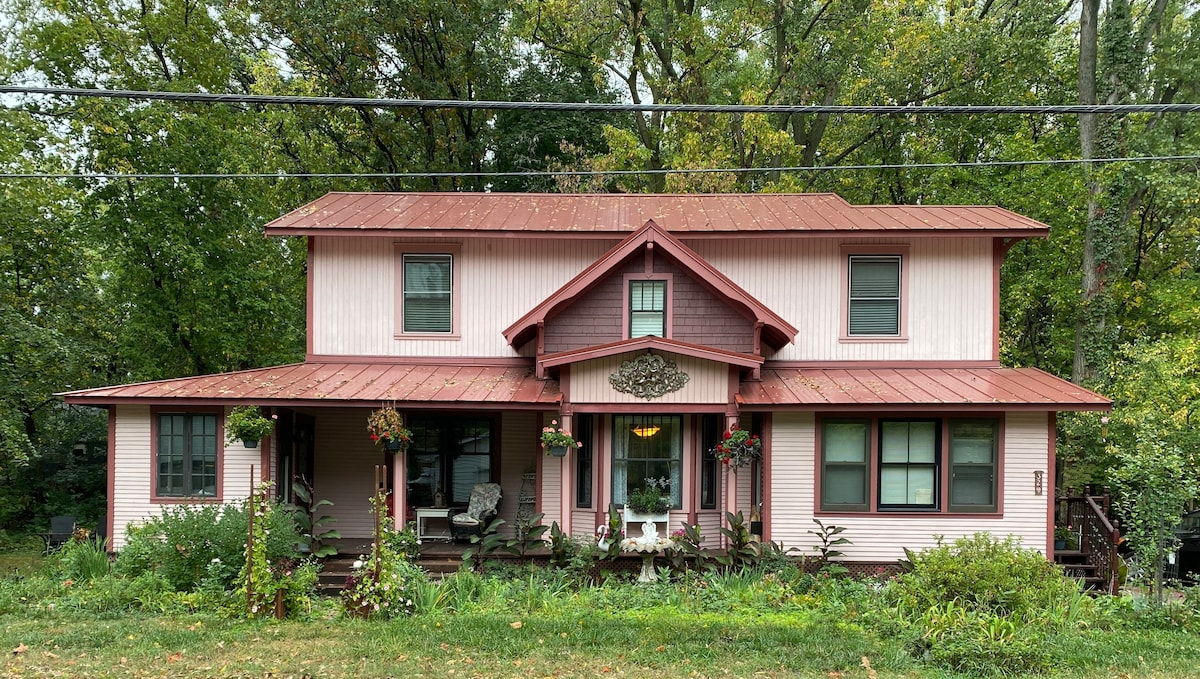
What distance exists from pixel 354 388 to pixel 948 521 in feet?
32.5

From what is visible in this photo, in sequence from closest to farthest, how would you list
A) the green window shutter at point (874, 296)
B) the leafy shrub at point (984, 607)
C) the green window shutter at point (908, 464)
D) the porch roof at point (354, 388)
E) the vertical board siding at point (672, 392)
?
the leafy shrub at point (984, 607) → the porch roof at point (354, 388) → the vertical board siding at point (672, 392) → the green window shutter at point (908, 464) → the green window shutter at point (874, 296)

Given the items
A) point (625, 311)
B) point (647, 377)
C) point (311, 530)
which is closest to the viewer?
point (647, 377)

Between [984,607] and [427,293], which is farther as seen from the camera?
[427,293]

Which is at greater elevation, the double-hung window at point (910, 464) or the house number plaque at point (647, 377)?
the house number plaque at point (647, 377)

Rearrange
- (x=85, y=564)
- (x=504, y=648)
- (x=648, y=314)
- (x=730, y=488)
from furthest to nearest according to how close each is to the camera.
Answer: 1. (x=648, y=314)
2. (x=730, y=488)
3. (x=85, y=564)
4. (x=504, y=648)

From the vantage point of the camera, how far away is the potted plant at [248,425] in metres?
12.2

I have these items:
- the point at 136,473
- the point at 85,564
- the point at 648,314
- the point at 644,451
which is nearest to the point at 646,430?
the point at 644,451

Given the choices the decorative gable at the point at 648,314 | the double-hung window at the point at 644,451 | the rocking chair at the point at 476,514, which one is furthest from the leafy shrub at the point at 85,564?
the double-hung window at the point at 644,451

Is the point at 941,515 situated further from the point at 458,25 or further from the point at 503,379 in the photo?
the point at 458,25

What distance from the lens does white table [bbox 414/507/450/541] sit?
Result: 44.5 feet

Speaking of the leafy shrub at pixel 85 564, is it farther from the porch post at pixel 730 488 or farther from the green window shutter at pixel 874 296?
the green window shutter at pixel 874 296

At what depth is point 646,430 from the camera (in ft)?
43.9

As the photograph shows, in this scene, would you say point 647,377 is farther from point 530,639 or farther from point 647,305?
point 530,639

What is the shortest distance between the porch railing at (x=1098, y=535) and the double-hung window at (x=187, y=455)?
1445cm
